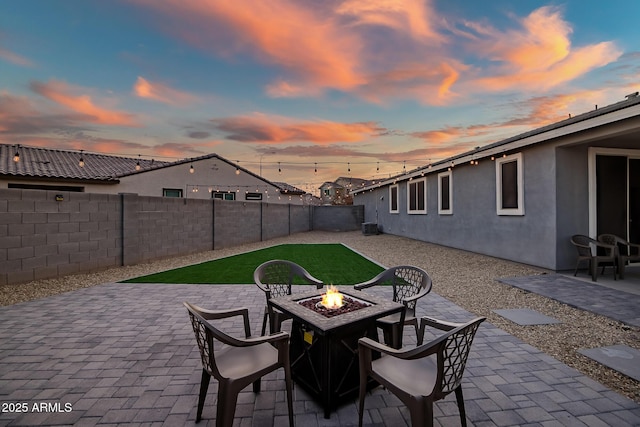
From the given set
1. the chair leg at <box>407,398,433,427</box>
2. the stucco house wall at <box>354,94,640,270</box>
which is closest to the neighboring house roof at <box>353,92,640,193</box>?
the stucco house wall at <box>354,94,640,270</box>

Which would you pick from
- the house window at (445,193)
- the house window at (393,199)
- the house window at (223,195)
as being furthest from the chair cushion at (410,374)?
the house window at (223,195)

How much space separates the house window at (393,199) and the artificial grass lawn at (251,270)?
23.9 ft

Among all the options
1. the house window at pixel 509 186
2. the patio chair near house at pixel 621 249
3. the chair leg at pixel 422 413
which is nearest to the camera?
the chair leg at pixel 422 413

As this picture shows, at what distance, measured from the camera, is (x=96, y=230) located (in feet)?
22.4

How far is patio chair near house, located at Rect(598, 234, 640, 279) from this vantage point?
5594mm

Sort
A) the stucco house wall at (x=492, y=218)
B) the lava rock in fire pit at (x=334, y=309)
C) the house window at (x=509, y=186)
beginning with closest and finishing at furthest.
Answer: the lava rock in fire pit at (x=334, y=309) < the stucco house wall at (x=492, y=218) < the house window at (x=509, y=186)

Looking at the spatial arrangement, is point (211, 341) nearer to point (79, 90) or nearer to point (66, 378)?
point (66, 378)

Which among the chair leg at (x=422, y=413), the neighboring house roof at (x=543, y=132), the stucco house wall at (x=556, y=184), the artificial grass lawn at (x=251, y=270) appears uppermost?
→ the neighboring house roof at (x=543, y=132)

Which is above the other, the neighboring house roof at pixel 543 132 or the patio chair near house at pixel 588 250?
the neighboring house roof at pixel 543 132

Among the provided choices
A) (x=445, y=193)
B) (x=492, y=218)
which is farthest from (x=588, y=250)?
(x=445, y=193)

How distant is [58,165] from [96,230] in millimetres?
12105

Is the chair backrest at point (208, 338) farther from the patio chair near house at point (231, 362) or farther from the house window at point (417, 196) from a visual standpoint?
the house window at point (417, 196)

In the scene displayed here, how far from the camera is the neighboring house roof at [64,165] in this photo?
13047mm

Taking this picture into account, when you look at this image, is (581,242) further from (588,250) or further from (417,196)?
(417,196)
